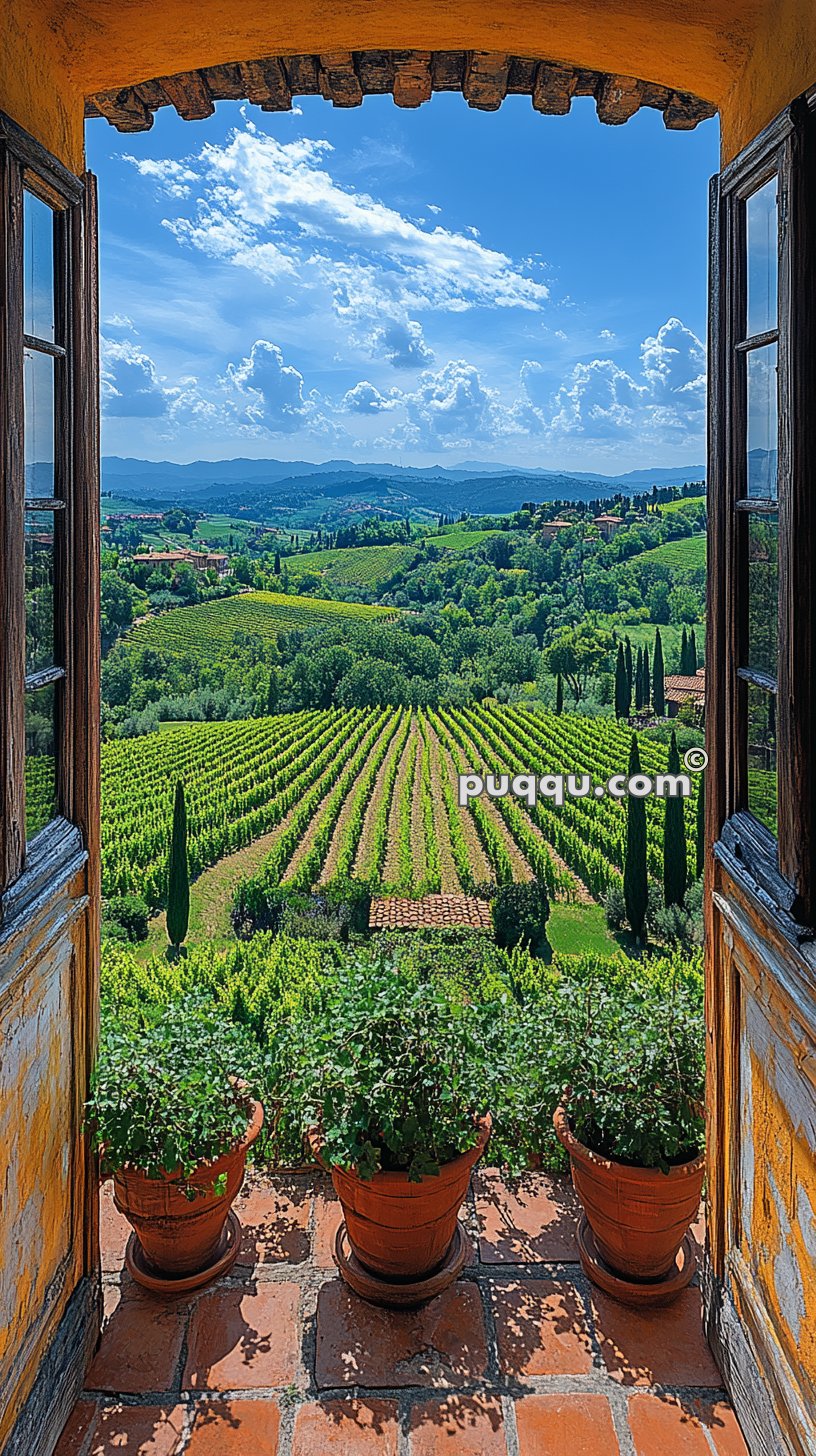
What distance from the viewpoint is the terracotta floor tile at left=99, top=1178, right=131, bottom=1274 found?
2273mm

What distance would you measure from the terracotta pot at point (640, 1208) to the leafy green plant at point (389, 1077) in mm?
324

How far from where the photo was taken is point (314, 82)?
2.12 meters

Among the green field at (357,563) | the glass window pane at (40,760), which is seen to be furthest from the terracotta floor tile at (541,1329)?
the green field at (357,563)

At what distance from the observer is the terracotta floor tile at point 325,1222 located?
7.54 feet

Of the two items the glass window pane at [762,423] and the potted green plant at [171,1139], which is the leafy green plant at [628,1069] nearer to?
the potted green plant at [171,1139]

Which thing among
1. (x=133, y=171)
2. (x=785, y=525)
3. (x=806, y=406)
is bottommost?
(x=785, y=525)

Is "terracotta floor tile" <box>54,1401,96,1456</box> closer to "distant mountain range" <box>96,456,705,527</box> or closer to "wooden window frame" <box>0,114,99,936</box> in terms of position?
"wooden window frame" <box>0,114,99,936</box>

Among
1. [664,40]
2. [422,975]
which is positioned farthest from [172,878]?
[664,40]

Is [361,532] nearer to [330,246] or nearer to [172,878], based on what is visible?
[330,246]

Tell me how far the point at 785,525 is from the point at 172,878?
2.12 meters

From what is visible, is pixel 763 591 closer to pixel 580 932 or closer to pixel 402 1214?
pixel 580 932

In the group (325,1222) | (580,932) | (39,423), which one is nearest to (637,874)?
(580,932)

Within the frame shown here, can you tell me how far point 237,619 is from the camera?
306 centimetres

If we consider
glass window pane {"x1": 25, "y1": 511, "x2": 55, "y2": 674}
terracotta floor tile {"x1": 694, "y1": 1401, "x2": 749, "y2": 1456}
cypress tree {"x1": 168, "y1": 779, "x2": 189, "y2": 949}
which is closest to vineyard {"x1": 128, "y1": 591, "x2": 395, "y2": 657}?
cypress tree {"x1": 168, "y1": 779, "x2": 189, "y2": 949}
